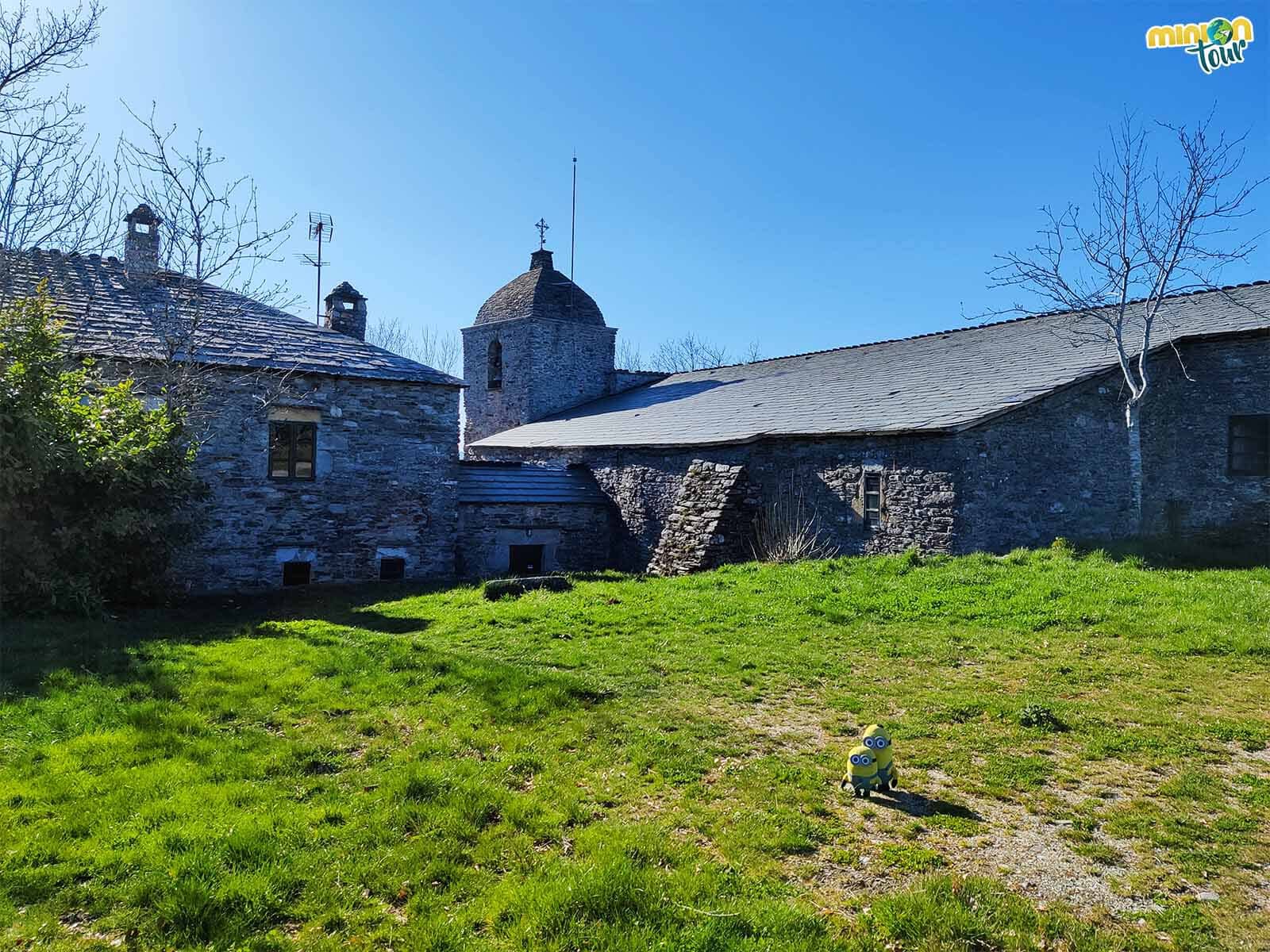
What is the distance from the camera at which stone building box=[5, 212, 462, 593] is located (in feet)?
44.7

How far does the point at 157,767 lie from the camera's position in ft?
16.3

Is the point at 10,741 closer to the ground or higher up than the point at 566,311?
closer to the ground

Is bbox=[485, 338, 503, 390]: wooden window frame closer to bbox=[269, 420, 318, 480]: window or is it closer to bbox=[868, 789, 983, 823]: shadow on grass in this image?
bbox=[269, 420, 318, 480]: window

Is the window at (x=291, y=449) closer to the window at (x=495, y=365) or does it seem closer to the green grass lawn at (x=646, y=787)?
the green grass lawn at (x=646, y=787)

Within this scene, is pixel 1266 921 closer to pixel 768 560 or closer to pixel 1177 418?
pixel 768 560

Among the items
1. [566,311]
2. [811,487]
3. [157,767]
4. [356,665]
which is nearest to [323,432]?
[356,665]

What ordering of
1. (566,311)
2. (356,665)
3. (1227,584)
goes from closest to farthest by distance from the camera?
1. (356,665)
2. (1227,584)
3. (566,311)

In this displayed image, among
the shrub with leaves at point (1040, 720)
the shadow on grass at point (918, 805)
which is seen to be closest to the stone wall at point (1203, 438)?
the shrub with leaves at point (1040, 720)

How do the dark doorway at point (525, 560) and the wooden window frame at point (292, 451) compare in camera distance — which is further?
the dark doorway at point (525, 560)

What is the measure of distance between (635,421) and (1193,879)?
18.0 meters

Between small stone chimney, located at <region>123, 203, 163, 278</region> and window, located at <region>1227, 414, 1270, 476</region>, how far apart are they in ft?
71.2

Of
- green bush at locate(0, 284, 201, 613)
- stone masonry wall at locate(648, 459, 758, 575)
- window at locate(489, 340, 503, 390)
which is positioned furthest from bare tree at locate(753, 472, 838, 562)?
window at locate(489, 340, 503, 390)

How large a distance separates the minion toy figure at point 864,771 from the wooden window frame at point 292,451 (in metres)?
12.5

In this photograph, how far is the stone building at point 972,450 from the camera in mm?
13102
